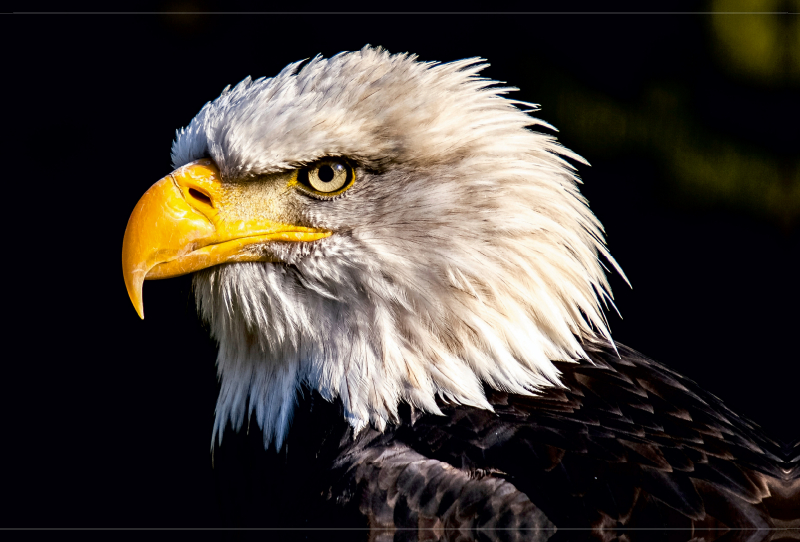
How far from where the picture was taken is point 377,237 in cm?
202

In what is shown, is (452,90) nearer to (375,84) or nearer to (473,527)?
(375,84)

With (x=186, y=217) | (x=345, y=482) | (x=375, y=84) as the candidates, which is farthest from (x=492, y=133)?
(x=345, y=482)

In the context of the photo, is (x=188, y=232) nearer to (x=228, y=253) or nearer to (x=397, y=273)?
(x=228, y=253)

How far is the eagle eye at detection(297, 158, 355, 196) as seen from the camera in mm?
2014

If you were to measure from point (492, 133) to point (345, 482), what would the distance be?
0.86 meters

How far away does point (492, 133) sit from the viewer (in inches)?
82.0

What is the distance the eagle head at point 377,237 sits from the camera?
1978mm

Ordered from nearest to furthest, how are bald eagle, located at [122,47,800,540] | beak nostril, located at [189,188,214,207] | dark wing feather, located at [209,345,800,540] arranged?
dark wing feather, located at [209,345,800,540] → bald eagle, located at [122,47,800,540] → beak nostril, located at [189,188,214,207]

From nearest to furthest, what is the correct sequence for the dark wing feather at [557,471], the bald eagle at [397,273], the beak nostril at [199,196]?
the dark wing feather at [557,471] < the bald eagle at [397,273] < the beak nostril at [199,196]

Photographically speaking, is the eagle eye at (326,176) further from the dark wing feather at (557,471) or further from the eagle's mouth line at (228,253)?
the dark wing feather at (557,471)

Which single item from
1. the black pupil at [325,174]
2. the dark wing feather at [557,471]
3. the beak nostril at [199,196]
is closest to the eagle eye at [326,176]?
the black pupil at [325,174]

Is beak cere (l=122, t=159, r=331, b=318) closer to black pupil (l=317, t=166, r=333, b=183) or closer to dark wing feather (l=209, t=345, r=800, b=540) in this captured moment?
black pupil (l=317, t=166, r=333, b=183)

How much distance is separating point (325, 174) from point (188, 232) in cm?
33

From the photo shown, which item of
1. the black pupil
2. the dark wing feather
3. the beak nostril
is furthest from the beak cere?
the dark wing feather
